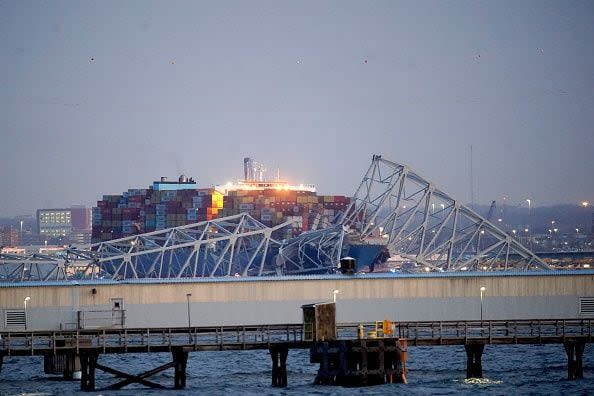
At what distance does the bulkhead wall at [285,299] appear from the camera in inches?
3816

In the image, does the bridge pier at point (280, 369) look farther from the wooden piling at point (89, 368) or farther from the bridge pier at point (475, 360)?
the bridge pier at point (475, 360)

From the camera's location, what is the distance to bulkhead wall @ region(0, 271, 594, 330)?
96.9 m

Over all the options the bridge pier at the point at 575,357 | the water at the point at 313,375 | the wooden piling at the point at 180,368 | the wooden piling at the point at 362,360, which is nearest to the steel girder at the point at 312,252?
the water at the point at 313,375

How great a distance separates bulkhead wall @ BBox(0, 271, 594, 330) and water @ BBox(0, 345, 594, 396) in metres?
3.41

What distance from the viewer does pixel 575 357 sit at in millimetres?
84438

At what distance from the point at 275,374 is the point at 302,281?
1855 centimetres

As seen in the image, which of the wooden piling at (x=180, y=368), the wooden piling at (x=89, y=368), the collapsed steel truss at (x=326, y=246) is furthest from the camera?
the collapsed steel truss at (x=326, y=246)

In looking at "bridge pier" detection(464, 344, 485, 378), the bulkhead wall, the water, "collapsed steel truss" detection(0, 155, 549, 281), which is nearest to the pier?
"bridge pier" detection(464, 344, 485, 378)

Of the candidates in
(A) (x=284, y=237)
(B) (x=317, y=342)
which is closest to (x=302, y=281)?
(B) (x=317, y=342)

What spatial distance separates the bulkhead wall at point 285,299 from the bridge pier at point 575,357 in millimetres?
16893

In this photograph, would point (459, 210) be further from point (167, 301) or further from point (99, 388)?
point (99, 388)

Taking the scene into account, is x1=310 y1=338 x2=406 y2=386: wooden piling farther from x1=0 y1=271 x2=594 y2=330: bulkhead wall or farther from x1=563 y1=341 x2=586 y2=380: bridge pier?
x1=0 y1=271 x2=594 y2=330: bulkhead wall

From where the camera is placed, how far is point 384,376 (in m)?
77.5

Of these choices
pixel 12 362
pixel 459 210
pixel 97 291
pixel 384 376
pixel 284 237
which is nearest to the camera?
pixel 384 376
